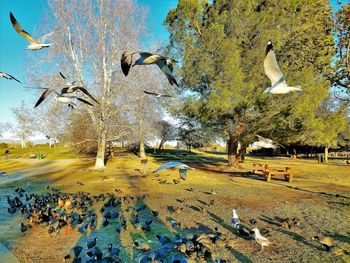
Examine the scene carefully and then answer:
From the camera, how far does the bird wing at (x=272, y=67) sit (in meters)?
3.96

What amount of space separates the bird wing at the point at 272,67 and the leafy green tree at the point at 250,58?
12.8 meters

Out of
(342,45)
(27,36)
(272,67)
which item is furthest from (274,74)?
(342,45)

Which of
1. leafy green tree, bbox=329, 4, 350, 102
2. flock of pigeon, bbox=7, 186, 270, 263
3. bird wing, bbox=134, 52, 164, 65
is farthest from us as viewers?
leafy green tree, bbox=329, 4, 350, 102

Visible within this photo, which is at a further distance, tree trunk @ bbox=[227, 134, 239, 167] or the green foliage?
tree trunk @ bbox=[227, 134, 239, 167]

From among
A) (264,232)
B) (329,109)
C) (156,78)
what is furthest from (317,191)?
(329,109)

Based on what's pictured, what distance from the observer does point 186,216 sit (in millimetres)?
8523

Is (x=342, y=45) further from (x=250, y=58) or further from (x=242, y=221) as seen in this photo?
(x=242, y=221)

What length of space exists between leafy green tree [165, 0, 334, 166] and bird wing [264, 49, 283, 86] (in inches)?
506

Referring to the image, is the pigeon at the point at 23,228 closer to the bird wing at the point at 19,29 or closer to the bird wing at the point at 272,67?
the bird wing at the point at 19,29

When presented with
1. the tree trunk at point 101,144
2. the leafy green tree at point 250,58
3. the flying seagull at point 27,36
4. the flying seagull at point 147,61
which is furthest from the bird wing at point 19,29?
the tree trunk at point 101,144

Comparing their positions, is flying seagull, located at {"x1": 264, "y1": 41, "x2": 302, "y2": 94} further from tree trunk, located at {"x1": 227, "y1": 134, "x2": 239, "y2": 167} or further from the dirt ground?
tree trunk, located at {"x1": 227, "y1": 134, "x2": 239, "y2": 167}

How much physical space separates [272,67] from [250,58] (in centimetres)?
1511

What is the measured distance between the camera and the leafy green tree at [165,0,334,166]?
56.3 ft

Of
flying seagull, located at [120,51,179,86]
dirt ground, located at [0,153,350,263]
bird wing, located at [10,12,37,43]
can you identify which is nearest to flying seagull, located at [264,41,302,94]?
flying seagull, located at [120,51,179,86]
